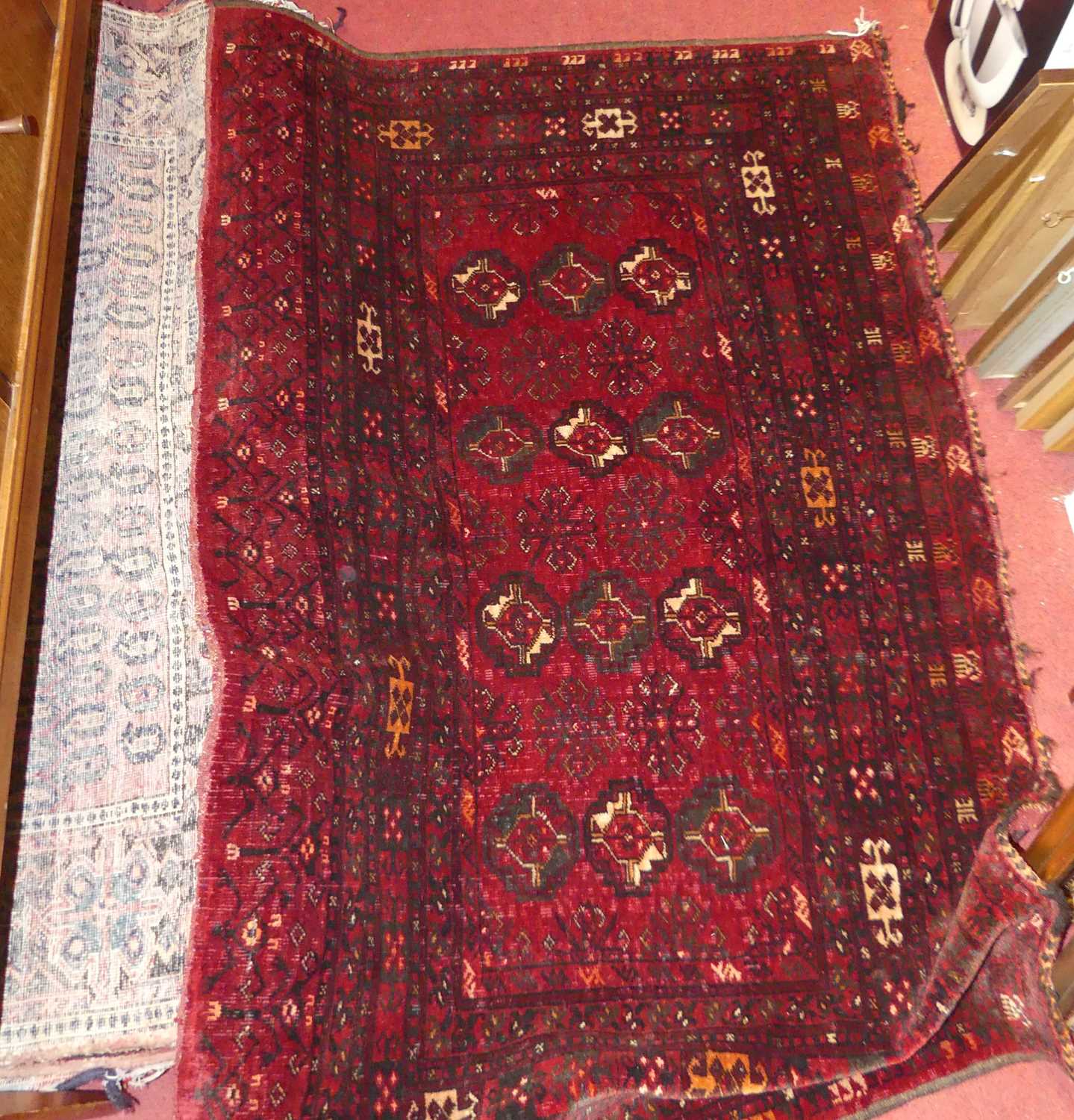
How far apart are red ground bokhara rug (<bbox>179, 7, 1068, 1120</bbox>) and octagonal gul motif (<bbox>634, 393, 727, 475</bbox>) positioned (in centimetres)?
1

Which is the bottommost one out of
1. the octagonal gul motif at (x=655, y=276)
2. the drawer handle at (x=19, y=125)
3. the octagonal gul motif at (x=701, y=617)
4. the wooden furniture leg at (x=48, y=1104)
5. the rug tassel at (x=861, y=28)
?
the wooden furniture leg at (x=48, y=1104)

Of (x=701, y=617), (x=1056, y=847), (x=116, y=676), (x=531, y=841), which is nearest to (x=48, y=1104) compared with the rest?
(x=116, y=676)

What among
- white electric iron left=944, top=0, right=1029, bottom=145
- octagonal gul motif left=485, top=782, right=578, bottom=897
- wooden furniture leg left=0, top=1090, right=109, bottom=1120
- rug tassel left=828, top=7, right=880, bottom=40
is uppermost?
rug tassel left=828, top=7, right=880, bottom=40

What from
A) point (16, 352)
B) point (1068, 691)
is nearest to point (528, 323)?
point (16, 352)

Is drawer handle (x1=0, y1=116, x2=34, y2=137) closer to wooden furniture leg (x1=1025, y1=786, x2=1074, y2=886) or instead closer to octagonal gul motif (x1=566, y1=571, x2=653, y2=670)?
octagonal gul motif (x1=566, y1=571, x2=653, y2=670)

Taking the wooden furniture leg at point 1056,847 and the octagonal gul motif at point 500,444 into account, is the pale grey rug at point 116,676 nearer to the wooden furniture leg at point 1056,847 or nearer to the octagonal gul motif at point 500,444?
the octagonal gul motif at point 500,444

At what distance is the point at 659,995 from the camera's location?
5.25ft

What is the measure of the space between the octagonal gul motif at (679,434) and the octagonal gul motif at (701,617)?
26cm

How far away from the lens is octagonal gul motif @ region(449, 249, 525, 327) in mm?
2035

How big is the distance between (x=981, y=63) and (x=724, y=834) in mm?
1832

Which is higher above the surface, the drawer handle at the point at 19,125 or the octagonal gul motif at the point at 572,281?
the octagonal gul motif at the point at 572,281

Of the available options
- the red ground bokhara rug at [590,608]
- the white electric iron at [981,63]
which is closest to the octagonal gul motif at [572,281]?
the red ground bokhara rug at [590,608]

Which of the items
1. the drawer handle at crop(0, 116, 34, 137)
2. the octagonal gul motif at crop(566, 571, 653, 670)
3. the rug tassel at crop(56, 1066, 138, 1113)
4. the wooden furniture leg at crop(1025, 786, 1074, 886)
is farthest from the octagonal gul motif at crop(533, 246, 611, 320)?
the rug tassel at crop(56, 1066, 138, 1113)

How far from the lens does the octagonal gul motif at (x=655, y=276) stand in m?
2.04
